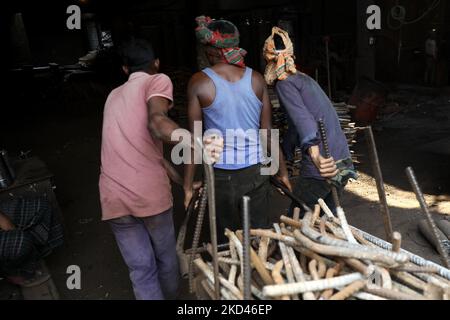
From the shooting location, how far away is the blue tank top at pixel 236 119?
2.78 metres

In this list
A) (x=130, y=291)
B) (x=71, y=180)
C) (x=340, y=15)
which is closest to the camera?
(x=130, y=291)

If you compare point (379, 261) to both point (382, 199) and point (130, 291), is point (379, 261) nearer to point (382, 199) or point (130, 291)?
point (382, 199)

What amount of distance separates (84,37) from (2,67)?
812cm

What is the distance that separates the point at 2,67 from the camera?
17.6m

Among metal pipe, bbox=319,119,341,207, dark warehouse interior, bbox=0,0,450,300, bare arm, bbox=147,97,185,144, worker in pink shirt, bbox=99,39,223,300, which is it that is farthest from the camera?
dark warehouse interior, bbox=0,0,450,300

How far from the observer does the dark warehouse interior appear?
13.9ft

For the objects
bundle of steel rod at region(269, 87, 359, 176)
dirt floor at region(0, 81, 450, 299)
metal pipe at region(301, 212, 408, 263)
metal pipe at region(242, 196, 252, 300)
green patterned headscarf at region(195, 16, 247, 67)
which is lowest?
dirt floor at region(0, 81, 450, 299)

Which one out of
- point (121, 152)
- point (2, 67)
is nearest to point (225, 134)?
point (121, 152)

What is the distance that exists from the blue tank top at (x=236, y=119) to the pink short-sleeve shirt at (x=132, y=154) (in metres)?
Answer: 0.42

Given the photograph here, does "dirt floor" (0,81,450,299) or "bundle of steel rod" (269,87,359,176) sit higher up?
"bundle of steel rod" (269,87,359,176)

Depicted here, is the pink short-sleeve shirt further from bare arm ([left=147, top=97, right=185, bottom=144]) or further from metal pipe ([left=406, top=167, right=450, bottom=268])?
metal pipe ([left=406, top=167, right=450, bottom=268])

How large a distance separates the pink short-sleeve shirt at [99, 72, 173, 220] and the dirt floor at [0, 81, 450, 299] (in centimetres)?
128

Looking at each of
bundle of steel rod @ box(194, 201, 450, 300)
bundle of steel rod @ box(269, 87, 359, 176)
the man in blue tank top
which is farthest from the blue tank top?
bundle of steel rod @ box(269, 87, 359, 176)

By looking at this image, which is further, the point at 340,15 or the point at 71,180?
the point at 340,15
